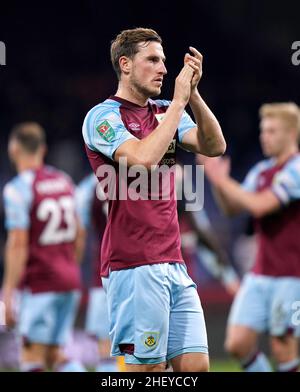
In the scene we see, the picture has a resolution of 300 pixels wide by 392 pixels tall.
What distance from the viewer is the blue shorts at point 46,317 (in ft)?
23.4

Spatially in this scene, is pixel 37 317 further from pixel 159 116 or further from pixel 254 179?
pixel 159 116

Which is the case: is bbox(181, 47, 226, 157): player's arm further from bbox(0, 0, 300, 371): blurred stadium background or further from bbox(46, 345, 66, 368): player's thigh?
bbox(0, 0, 300, 371): blurred stadium background

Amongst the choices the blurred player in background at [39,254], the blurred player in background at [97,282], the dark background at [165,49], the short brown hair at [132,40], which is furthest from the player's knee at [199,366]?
the dark background at [165,49]

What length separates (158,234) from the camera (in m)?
4.29

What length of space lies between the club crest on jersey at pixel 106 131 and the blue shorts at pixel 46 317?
127 inches

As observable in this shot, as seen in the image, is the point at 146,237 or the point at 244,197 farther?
the point at 244,197

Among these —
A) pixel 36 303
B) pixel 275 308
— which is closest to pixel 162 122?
pixel 275 308

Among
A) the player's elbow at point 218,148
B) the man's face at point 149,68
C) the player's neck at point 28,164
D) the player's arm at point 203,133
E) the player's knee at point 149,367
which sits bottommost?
the player's knee at point 149,367

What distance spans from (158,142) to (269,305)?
3096 mm

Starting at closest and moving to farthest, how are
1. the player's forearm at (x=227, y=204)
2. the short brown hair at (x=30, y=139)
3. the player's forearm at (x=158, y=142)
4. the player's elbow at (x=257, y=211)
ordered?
the player's forearm at (x=158, y=142) < the player's elbow at (x=257, y=211) < the player's forearm at (x=227, y=204) < the short brown hair at (x=30, y=139)

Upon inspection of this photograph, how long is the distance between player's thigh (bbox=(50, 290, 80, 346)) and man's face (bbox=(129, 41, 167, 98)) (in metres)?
3.28

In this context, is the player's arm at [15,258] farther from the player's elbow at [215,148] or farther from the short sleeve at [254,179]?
the player's elbow at [215,148]

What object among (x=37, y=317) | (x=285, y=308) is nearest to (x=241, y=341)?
(x=285, y=308)

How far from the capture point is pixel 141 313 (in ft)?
13.9
